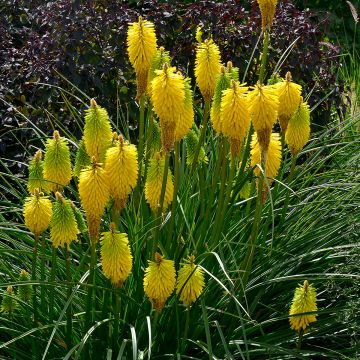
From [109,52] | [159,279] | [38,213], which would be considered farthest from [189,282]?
[109,52]

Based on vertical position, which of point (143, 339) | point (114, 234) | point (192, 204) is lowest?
point (143, 339)

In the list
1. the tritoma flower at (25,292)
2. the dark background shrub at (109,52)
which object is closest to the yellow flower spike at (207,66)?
the tritoma flower at (25,292)

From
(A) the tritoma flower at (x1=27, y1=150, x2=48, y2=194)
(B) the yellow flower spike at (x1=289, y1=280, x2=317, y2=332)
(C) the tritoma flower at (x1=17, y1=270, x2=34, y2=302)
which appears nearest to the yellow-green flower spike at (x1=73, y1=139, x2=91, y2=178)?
(A) the tritoma flower at (x1=27, y1=150, x2=48, y2=194)

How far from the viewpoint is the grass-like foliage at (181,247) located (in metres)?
3.58

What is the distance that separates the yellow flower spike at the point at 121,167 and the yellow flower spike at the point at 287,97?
0.84m

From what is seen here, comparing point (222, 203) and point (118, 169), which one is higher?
point (118, 169)

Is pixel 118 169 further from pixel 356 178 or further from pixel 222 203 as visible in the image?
pixel 356 178

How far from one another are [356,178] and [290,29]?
193cm

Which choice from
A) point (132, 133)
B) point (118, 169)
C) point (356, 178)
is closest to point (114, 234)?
point (118, 169)

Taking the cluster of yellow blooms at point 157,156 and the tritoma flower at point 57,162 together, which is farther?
the tritoma flower at point 57,162

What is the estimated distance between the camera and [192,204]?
4.72m

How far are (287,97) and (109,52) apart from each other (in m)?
2.52

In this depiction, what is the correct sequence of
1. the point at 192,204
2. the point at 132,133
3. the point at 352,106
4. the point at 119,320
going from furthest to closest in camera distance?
1. the point at 352,106
2. the point at 132,133
3. the point at 192,204
4. the point at 119,320

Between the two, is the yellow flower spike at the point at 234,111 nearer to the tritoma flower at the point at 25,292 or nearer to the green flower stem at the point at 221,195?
the green flower stem at the point at 221,195
